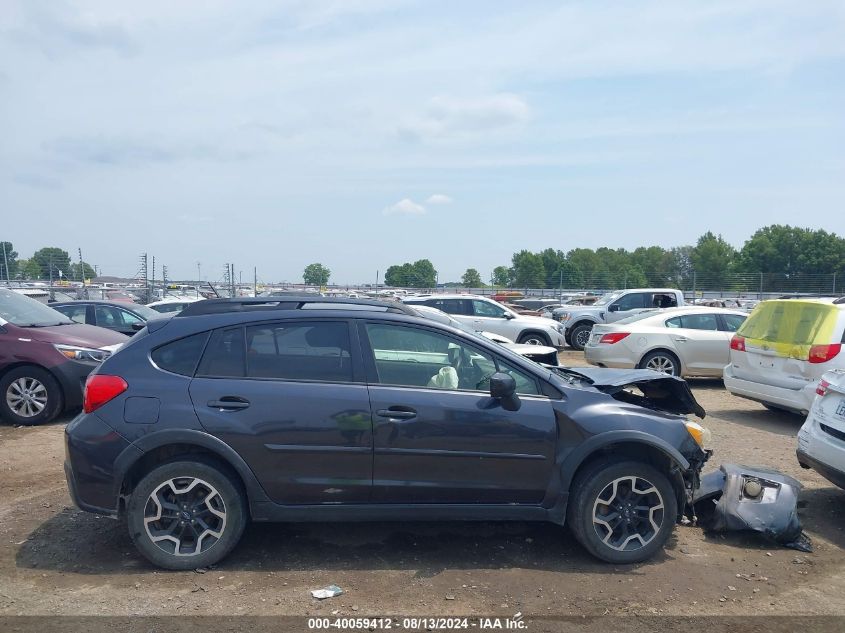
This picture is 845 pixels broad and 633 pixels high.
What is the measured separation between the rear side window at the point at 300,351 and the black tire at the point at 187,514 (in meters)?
0.74

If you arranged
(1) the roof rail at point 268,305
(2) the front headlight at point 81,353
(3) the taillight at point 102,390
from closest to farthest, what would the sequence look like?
(3) the taillight at point 102,390 < (1) the roof rail at point 268,305 < (2) the front headlight at point 81,353

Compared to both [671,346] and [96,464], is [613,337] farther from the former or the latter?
[96,464]

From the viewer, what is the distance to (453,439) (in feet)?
15.2

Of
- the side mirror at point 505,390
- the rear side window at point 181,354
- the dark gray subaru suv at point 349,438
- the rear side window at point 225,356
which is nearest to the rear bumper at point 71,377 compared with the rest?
the dark gray subaru suv at point 349,438

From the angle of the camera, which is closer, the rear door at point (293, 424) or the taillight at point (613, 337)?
the rear door at point (293, 424)

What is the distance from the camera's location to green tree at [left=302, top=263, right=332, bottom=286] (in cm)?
3916

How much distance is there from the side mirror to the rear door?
84 cm

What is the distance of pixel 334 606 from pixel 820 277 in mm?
37603

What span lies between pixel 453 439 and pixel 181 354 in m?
1.93

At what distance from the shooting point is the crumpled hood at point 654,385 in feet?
17.0

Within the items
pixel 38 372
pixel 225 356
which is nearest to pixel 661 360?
pixel 225 356

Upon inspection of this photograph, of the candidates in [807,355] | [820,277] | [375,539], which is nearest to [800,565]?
[375,539]

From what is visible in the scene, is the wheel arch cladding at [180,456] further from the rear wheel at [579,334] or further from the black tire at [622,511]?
the rear wheel at [579,334]

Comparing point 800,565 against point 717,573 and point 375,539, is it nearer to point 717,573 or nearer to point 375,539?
point 717,573
